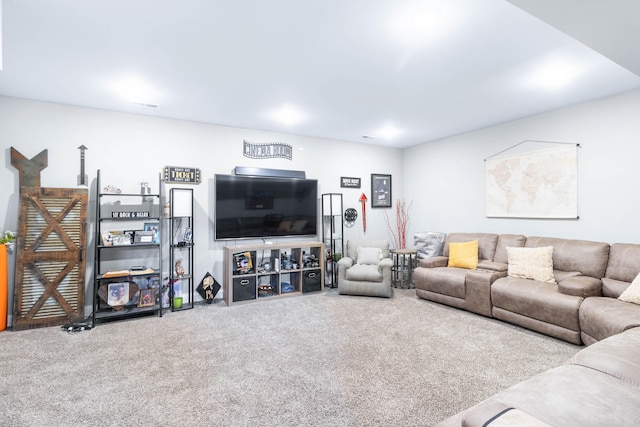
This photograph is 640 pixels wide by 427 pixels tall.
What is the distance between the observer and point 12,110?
3.36m

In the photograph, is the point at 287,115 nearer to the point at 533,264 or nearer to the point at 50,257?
the point at 50,257

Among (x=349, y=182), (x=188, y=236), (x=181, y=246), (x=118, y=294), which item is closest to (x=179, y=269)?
(x=181, y=246)

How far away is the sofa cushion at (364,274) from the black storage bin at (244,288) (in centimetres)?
133

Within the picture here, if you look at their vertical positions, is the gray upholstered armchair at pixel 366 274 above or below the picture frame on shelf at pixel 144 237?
below

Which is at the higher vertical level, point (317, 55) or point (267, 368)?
point (317, 55)

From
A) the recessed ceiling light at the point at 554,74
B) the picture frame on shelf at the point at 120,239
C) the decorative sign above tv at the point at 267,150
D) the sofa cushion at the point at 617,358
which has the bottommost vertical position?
the sofa cushion at the point at 617,358

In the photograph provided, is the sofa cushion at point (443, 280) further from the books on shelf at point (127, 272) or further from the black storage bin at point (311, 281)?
the books on shelf at point (127, 272)

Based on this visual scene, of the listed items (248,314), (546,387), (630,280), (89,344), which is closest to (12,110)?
(89,344)

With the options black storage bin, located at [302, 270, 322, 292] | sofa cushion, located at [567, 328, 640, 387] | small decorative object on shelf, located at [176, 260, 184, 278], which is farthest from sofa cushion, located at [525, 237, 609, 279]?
small decorative object on shelf, located at [176, 260, 184, 278]

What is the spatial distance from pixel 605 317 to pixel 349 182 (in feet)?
12.3

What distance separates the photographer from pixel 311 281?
4.72 metres

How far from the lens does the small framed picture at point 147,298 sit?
3.75 metres

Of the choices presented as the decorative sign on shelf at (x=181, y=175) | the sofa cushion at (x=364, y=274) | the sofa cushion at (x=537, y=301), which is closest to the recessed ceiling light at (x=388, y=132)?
the sofa cushion at (x=364, y=274)

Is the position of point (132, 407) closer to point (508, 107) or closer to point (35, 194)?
point (35, 194)
